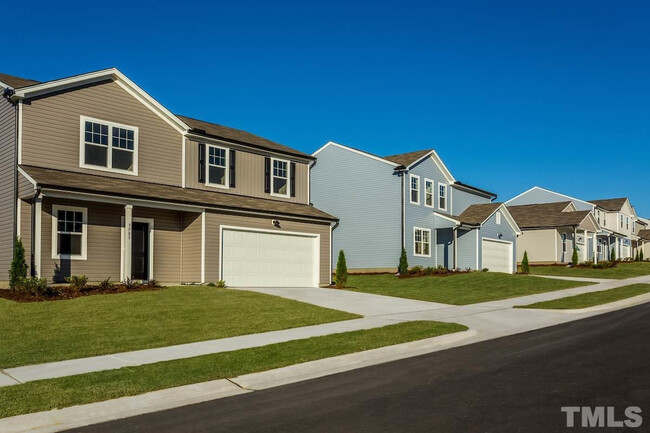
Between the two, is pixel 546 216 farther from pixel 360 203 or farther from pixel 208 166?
pixel 208 166

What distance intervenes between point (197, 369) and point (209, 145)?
661 inches

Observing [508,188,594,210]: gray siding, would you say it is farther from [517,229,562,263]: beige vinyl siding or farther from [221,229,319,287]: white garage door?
[221,229,319,287]: white garage door

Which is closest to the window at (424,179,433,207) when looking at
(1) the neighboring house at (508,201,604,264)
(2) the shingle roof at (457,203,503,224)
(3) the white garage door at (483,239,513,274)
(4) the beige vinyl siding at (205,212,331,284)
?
(2) the shingle roof at (457,203,503,224)

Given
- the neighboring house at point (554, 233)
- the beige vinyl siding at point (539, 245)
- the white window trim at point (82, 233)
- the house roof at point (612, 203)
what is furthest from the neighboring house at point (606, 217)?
the white window trim at point (82, 233)

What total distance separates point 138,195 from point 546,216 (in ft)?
132

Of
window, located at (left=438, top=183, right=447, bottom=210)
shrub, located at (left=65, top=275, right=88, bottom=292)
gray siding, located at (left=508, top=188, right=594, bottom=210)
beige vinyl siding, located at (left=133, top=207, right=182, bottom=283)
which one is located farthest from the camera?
gray siding, located at (left=508, top=188, right=594, bottom=210)

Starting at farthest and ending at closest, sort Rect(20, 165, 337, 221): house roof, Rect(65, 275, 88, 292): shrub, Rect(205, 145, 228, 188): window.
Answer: Rect(205, 145, 228, 188): window, Rect(20, 165, 337, 221): house roof, Rect(65, 275, 88, 292): shrub

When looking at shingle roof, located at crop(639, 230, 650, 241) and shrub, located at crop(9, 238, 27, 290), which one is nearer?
shrub, located at crop(9, 238, 27, 290)

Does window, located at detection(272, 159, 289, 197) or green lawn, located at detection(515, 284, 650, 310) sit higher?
window, located at detection(272, 159, 289, 197)

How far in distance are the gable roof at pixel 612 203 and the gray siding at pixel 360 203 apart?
41115 mm

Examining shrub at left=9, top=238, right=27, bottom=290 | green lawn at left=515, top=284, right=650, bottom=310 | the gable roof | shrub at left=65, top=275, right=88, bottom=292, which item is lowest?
green lawn at left=515, top=284, right=650, bottom=310

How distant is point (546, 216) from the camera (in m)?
51.8

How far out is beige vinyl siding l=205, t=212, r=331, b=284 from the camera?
76.7 feet

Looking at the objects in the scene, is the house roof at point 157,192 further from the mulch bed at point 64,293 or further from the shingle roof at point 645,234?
the shingle roof at point 645,234
